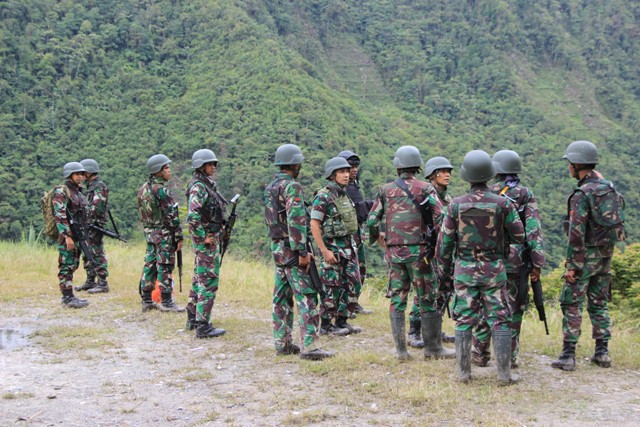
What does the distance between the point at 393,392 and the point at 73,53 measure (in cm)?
4471

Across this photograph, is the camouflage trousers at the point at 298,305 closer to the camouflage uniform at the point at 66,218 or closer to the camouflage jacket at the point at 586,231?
the camouflage jacket at the point at 586,231

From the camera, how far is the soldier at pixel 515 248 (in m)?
5.12

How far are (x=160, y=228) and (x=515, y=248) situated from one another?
15.0 feet

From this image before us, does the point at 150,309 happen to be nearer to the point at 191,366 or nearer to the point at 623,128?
the point at 191,366

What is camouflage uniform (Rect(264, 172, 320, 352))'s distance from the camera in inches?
217

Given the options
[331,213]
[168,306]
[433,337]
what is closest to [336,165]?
[331,213]

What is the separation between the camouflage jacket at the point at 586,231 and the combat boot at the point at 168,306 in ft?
16.2

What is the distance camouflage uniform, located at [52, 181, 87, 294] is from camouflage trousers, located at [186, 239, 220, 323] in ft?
8.15

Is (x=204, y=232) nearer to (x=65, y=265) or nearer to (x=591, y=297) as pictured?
(x=65, y=265)

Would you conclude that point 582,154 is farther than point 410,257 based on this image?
No

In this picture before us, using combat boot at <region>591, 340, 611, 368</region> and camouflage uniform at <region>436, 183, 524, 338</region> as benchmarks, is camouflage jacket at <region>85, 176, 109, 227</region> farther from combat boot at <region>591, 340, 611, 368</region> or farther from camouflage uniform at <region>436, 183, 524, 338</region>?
combat boot at <region>591, 340, 611, 368</region>

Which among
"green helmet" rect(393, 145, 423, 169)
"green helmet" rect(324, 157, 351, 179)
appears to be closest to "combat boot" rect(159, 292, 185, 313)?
"green helmet" rect(324, 157, 351, 179)

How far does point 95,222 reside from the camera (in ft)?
30.6

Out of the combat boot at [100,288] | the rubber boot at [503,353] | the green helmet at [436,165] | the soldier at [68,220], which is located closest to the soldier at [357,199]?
the green helmet at [436,165]
